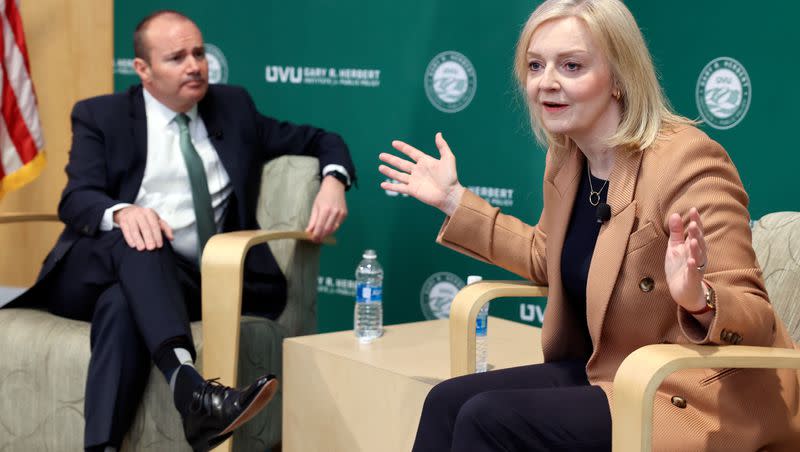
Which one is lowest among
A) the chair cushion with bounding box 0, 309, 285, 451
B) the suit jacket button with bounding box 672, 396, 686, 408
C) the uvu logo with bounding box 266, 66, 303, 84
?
the chair cushion with bounding box 0, 309, 285, 451

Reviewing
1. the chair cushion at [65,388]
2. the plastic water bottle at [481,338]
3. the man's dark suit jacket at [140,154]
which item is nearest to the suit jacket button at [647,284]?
the plastic water bottle at [481,338]

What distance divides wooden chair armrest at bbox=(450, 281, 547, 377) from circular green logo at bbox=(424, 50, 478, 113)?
1.72m

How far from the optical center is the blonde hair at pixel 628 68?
2.11m

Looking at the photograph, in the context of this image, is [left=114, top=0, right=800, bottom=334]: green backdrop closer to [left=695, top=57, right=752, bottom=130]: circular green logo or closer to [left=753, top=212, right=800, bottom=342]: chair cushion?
[left=695, top=57, right=752, bottom=130]: circular green logo

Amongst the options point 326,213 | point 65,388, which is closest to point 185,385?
point 65,388

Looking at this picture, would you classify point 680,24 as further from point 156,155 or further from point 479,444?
point 479,444

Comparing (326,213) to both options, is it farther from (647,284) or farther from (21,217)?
(647,284)

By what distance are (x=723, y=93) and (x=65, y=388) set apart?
2112 millimetres

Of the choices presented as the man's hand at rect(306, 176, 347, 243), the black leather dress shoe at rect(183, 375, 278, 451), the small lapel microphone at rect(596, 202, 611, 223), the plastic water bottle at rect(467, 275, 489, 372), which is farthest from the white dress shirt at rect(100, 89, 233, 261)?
the small lapel microphone at rect(596, 202, 611, 223)

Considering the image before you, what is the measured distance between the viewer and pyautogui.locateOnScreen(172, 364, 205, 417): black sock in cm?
286

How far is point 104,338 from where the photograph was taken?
3.08 m

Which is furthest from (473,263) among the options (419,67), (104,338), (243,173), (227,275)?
(104,338)

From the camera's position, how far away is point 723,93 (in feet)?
10.9

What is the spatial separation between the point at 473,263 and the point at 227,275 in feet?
4.24
